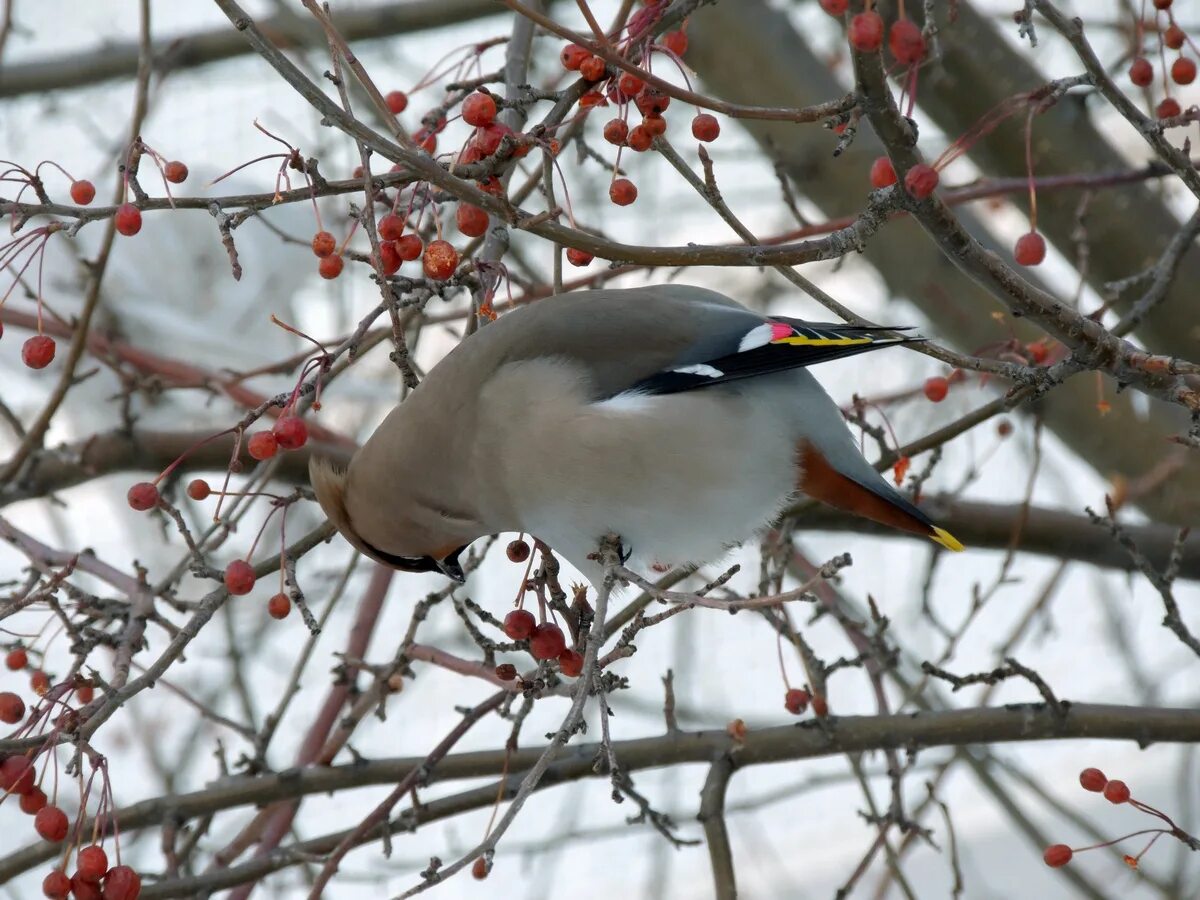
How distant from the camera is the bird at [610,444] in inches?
94.9

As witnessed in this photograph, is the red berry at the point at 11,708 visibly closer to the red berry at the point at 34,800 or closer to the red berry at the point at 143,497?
the red berry at the point at 34,800

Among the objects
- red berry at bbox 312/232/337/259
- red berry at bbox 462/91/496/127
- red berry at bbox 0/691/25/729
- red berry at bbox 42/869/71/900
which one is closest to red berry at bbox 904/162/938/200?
red berry at bbox 462/91/496/127

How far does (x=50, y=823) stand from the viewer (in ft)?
6.75

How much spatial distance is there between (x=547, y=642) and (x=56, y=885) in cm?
75

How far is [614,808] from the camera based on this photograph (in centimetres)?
631

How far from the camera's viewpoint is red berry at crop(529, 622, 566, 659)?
2.15m

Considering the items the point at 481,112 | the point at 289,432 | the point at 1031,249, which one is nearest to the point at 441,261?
the point at 481,112

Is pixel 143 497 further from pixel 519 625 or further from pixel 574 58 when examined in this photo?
pixel 574 58

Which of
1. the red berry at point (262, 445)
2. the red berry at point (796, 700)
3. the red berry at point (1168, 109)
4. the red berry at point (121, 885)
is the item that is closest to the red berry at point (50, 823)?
the red berry at point (121, 885)

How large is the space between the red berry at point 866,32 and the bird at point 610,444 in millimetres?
955

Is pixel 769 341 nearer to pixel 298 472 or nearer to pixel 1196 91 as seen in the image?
pixel 298 472

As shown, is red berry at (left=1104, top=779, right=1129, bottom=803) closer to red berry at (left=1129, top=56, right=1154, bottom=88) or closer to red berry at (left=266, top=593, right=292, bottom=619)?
red berry at (left=1129, top=56, right=1154, bottom=88)

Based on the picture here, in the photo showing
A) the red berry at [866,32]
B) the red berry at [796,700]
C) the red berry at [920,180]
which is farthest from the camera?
the red berry at [796,700]

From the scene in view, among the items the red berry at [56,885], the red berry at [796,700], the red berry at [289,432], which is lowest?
the red berry at [56,885]
